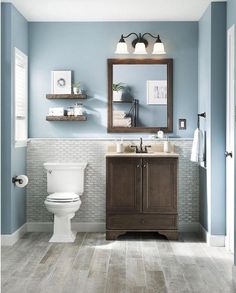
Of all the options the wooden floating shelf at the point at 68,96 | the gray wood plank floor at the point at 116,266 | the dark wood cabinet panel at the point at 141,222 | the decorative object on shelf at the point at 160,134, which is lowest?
the gray wood plank floor at the point at 116,266

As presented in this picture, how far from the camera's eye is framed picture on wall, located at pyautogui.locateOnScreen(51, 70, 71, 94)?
5559mm

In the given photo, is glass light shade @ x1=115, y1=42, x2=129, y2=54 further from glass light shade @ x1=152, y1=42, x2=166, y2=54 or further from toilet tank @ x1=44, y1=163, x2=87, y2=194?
toilet tank @ x1=44, y1=163, x2=87, y2=194

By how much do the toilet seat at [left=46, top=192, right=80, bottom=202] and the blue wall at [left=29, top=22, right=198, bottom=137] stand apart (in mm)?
802

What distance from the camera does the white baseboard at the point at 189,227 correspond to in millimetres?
5574

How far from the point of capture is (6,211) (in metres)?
4.82

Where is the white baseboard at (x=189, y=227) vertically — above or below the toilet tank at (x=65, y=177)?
below

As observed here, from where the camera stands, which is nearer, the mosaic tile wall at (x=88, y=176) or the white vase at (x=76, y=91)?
the white vase at (x=76, y=91)

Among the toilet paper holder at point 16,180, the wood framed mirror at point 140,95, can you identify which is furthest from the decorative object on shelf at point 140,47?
the toilet paper holder at point 16,180

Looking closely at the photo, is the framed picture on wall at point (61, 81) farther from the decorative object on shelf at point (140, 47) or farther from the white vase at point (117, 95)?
the decorative object on shelf at point (140, 47)

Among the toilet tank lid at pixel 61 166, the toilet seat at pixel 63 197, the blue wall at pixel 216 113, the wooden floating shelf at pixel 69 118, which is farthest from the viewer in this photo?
the wooden floating shelf at pixel 69 118

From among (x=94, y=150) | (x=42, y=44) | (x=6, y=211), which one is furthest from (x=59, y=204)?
(x=42, y=44)

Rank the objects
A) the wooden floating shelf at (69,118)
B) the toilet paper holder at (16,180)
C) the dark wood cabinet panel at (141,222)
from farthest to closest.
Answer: the wooden floating shelf at (69,118), the dark wood cabinet panel at (141,222), the toilet paper holder at (16,180)

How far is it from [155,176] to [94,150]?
89 cm

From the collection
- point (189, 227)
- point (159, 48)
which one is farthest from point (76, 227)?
point (159, 48)
